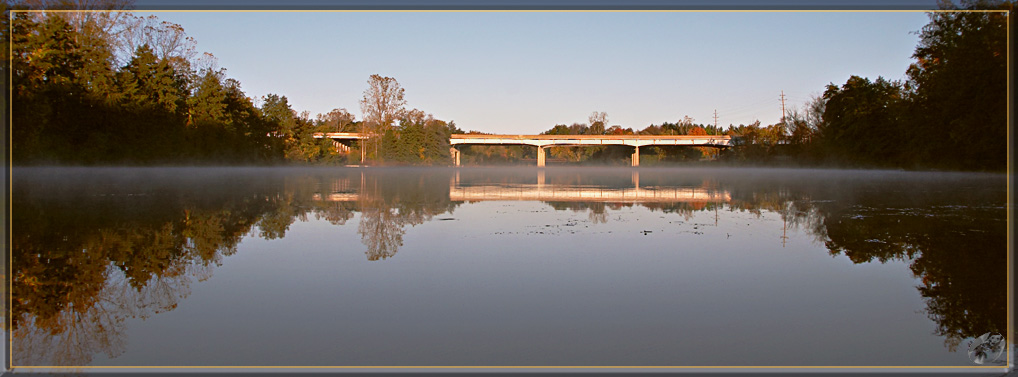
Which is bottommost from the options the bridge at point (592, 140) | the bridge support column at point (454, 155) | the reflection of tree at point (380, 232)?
the reflection of tree at point (380, 232)

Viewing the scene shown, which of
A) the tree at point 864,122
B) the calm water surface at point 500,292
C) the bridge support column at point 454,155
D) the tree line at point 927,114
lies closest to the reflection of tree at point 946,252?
the calm water surface at point 500,292

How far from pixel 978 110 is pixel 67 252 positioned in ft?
146

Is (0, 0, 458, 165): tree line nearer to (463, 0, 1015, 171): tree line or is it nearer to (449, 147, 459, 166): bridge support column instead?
(449, 147, 459, 166): bridge support column

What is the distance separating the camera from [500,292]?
5684mm

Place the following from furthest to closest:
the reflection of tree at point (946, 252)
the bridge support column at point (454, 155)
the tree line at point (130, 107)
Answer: the bridge support column at point (454, 155), the tree line at point (130, 107), the reflection of tree at point (946, 252)

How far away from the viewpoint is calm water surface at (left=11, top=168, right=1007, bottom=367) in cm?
411

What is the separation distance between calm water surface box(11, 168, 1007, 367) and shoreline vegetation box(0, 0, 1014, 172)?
23.3 metres

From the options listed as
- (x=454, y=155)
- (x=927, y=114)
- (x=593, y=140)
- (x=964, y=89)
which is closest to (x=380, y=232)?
(x=964, y=89)

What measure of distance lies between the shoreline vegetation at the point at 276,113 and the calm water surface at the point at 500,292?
23348mm

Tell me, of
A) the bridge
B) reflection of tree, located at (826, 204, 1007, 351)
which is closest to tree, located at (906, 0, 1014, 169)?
reflection of tree, located at (826, 204, 1007, 351)

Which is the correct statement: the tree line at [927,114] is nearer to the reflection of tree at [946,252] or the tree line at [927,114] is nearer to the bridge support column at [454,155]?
the reflection of tree at [946,252]

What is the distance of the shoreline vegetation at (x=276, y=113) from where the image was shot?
37375 mm

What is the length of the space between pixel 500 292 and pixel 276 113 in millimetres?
80443

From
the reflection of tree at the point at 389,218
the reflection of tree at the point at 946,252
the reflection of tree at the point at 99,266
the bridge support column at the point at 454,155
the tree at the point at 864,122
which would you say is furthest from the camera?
the bridge support column at the point at 454,155
